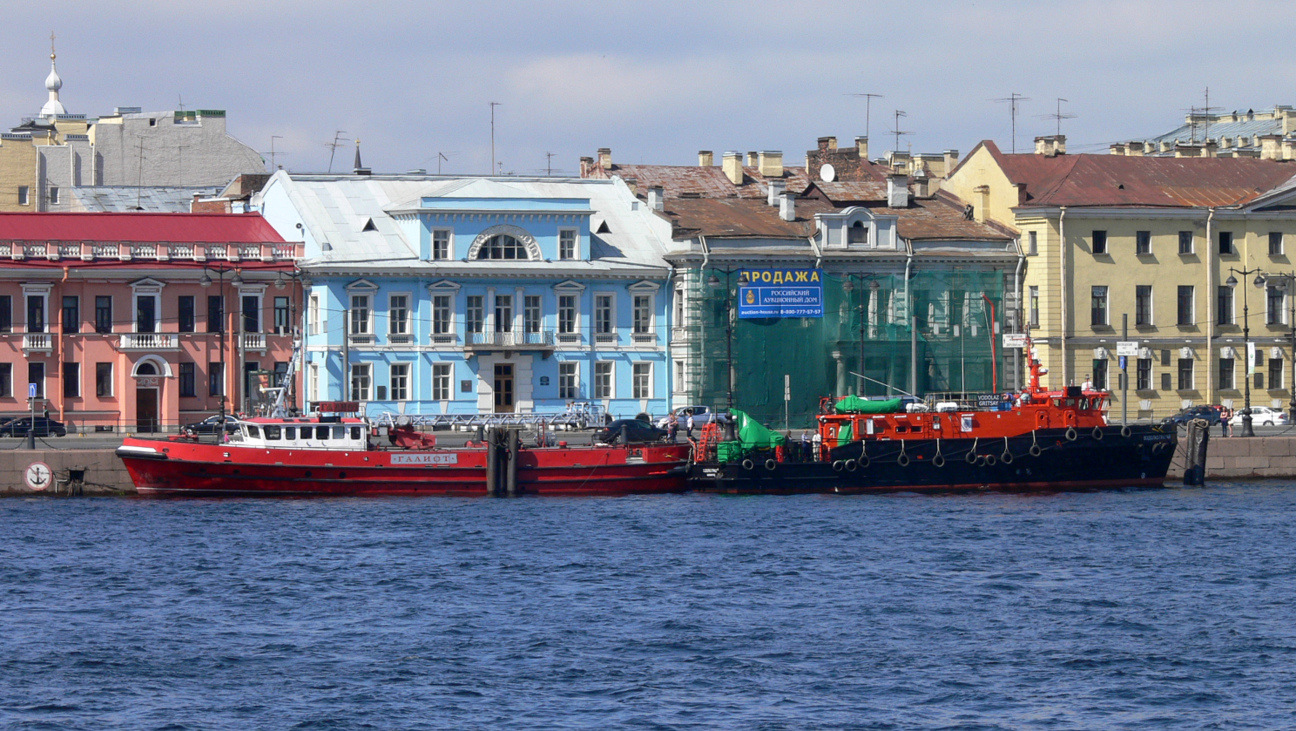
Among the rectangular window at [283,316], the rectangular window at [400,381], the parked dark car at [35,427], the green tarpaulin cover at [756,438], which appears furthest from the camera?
the rectangular window at [283,316]

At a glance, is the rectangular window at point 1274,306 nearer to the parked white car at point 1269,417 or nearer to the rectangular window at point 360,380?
the parked white car at point 1269,417

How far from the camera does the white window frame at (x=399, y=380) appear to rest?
65750 millimetres

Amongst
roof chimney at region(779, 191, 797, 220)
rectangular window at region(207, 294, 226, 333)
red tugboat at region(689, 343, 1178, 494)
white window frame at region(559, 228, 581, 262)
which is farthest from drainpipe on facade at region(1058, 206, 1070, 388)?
rectangular window at region(207, 294, 226, 333)

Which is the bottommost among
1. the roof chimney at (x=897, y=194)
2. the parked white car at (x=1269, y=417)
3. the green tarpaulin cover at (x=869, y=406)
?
the parked white car at (x=1269, y=417)

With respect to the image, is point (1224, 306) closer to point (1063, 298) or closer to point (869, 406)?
point (1063, 298)

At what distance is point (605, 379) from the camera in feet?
224

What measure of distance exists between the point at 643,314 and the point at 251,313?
13.2 meters

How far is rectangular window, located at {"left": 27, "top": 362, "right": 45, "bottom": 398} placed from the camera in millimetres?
64438

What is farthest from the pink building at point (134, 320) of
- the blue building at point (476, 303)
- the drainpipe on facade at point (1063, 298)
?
the drainpipe on facade at point (1063, 298)

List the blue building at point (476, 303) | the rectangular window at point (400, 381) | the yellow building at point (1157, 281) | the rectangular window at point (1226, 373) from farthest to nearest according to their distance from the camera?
the rectangular window at point (1226, 373), the yellow building at point (1157, 281), the rectangular window at point (400, 381), the blue building at point (476, 303)

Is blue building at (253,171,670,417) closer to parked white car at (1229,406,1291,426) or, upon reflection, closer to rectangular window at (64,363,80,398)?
rectangular window at (64,363,80,398)

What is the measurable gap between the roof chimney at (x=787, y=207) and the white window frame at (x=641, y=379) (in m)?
7.44

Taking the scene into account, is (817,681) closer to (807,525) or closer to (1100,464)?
(807,525)

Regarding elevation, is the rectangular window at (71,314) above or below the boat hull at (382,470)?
above
